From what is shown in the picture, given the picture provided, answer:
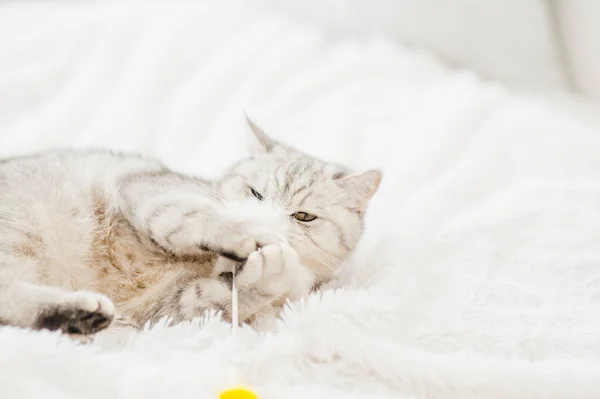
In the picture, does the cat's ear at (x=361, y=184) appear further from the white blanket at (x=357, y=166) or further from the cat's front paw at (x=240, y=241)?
the cat's front paw at (x=240, y=241)

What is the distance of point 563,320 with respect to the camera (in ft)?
3.13

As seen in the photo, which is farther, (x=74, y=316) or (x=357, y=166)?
(x=357, y=166)

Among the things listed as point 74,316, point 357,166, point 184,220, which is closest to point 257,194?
point 184,220

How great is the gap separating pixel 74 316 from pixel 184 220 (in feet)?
0.89

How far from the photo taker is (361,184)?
1.21 metres

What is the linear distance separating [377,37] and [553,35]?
528 mm

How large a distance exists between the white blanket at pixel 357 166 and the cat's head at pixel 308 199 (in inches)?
2.6

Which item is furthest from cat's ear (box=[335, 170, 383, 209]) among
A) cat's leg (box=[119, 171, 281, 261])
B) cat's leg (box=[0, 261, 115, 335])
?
cat's leg (box=[0, 261, 115, 335])

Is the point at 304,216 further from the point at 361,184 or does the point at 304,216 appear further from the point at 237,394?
the point at 237,394

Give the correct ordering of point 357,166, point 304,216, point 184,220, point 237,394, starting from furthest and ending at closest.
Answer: point 357,166 → point 304,216 → point 184,220 → point 237,394

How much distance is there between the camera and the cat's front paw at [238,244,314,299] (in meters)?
0.91

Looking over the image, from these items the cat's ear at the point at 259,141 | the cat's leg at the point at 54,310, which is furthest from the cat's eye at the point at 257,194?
the cat's leg at the point at 54,310

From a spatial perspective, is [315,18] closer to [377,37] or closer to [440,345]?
[377,37]

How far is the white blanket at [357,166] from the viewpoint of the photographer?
80cm
